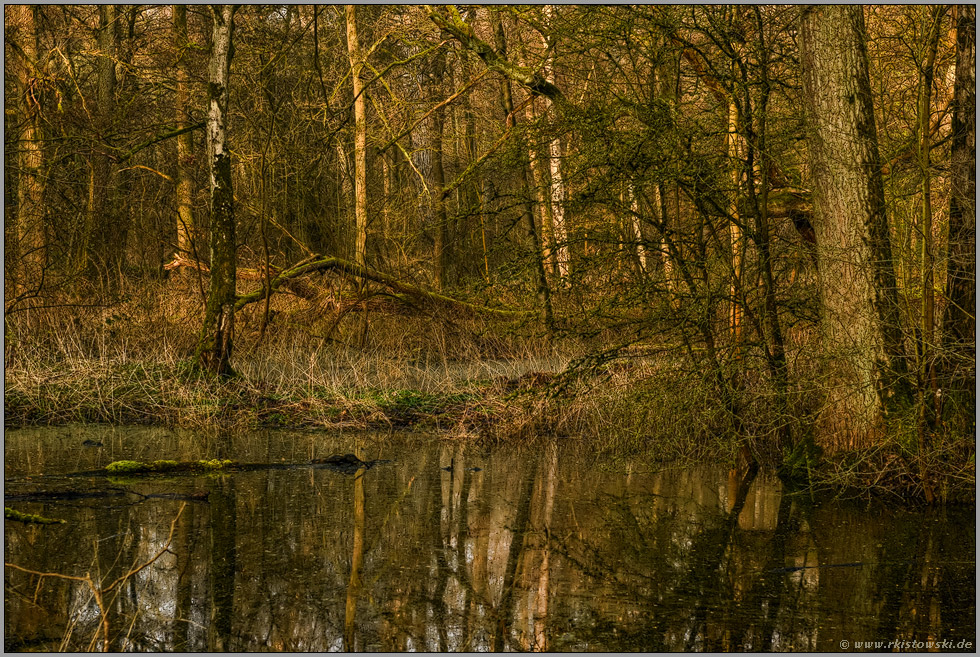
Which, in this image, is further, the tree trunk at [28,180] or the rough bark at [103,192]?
the rough bark at [103,192]

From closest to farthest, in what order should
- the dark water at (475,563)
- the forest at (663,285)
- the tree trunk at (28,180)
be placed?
the dark water at (475,563), the forest at (663,285), the tree trunk at (28,180)

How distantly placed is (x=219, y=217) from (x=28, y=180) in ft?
18.0

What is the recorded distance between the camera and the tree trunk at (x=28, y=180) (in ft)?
47.4

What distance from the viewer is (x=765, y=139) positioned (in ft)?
26.9

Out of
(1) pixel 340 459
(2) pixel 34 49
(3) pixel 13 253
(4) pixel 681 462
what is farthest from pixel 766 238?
(2) pixel 34 49

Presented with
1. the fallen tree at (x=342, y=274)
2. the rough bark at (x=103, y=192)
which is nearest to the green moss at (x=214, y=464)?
the fallen tree at (x=342, y=274)

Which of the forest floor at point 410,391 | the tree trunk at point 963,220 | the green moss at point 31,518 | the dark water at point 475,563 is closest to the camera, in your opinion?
the dark water at point 475,563

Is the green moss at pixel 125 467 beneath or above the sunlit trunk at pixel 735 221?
beneath

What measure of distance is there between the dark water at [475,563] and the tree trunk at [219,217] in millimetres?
3153

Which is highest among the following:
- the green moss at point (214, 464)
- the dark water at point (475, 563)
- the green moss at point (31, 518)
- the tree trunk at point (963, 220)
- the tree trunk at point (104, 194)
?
the tree trunk at point (104, 194)

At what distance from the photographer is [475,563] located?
608 cm

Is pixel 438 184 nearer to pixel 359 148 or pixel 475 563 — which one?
pixel 359 148

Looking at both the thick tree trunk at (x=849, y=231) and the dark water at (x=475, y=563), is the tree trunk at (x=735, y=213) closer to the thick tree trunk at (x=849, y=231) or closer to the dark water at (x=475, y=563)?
the thick tree trunk at (x=849, y=231)

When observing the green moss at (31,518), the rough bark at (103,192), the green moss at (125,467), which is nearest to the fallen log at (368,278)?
the rough bark at (103,192)
